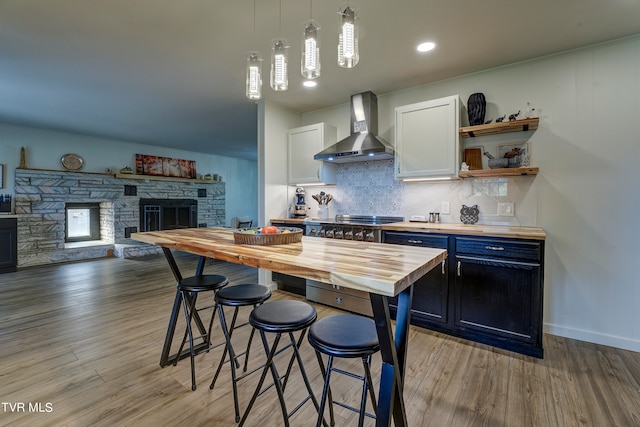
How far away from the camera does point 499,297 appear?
91.8 inches

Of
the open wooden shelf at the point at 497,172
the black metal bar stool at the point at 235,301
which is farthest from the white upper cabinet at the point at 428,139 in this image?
the black metal bar stool at the point at 235,301

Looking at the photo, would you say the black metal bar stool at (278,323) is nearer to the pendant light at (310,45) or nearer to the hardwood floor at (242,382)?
the hardwood floor at (242,382)

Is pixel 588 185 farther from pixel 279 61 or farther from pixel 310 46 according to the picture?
pixel 279 61

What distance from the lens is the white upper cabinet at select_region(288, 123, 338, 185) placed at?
3.81m

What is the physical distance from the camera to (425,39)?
2385 millimetres

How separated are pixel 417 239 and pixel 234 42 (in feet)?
7.65

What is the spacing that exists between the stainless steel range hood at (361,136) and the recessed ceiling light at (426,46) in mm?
955

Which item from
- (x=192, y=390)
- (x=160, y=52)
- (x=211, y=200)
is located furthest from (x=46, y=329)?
(x=211, y=200)

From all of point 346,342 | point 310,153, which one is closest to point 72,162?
point 310,153

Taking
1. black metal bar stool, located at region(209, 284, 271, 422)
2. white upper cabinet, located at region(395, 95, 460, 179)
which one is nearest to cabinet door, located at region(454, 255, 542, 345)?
white upper cabinet, located at region(395, 95, 460, 179)

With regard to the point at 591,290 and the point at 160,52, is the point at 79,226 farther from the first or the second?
the point at 591,290

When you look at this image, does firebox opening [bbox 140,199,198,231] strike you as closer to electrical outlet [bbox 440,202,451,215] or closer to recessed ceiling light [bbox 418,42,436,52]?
electrical outlet [bbox 440,202,451,215]

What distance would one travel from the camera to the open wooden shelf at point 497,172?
2.57 meters

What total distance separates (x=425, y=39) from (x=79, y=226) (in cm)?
738
